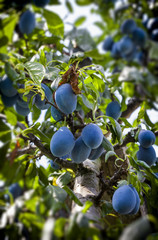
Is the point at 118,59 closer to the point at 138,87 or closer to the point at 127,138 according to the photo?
the point at 138,87

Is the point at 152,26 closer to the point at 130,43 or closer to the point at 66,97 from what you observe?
Result: the point at 130,43

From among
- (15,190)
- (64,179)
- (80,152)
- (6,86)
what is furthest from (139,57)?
(64,179)

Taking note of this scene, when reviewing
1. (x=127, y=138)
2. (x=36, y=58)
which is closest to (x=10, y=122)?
Answer: (x=36, y=58)

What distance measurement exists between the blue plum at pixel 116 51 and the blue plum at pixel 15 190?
0.25 metres

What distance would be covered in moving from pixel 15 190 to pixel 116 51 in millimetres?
259

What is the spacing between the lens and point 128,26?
374mm

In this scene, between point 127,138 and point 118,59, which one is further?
point 127,138

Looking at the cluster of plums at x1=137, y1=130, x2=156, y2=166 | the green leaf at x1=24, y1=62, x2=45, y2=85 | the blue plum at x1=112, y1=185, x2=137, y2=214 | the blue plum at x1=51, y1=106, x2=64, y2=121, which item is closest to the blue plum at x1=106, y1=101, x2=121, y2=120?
the cluster of plums at x1=137, y1=130, x2=156, y2=166

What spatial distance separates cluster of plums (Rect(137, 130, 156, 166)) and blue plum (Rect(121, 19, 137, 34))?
0.85 metres

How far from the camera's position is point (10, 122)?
561mm

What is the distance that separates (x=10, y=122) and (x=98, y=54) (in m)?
0.25

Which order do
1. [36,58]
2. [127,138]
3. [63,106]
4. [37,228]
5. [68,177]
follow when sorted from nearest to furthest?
1. [37,228]
2. [63,106]
3. [36,58]
4. [68,177]
5. [127,138]

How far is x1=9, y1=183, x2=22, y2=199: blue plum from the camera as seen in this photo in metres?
0.39

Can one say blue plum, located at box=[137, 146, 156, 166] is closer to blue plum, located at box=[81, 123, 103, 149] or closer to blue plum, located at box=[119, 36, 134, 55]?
blue plum, located at box=[81, 123, 103, 149]
